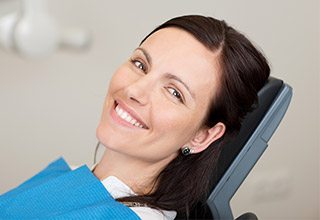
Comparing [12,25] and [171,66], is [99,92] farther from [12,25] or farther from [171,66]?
[171,66]

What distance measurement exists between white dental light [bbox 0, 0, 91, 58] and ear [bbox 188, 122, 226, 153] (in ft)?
1.45

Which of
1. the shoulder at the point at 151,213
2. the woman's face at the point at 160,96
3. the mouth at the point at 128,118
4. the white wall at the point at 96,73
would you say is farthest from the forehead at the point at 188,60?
the white wall at the point at 96,73

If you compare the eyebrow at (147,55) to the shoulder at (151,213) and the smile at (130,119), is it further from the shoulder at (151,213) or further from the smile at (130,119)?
the shoulder at (151,213)

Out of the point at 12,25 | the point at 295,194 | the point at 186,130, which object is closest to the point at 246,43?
the point at 186,130

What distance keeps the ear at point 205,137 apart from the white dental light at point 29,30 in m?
0.44

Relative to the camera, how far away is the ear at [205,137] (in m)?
1.15

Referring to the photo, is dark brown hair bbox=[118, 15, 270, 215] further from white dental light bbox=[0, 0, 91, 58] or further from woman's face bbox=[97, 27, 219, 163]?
white dental light bbox=[0, 0, 91, 58]

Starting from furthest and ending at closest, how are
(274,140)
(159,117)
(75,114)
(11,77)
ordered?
1. (274,140)
2. (75,114)
3. (11,77)
4. (159,117)

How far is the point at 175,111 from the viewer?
1.08m

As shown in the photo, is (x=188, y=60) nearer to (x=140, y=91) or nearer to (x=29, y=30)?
(x=140, y=91)

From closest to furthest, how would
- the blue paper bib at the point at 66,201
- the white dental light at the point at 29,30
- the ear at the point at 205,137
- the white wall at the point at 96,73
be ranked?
the blue paper bib at the point at 66,201, the ear at the point at 205,137, the white dental light at the point at 29,30, the white wall at the point at 96,73

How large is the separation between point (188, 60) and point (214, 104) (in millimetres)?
113

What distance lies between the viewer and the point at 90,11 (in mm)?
1647

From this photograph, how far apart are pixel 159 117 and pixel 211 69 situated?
0.14 meters
